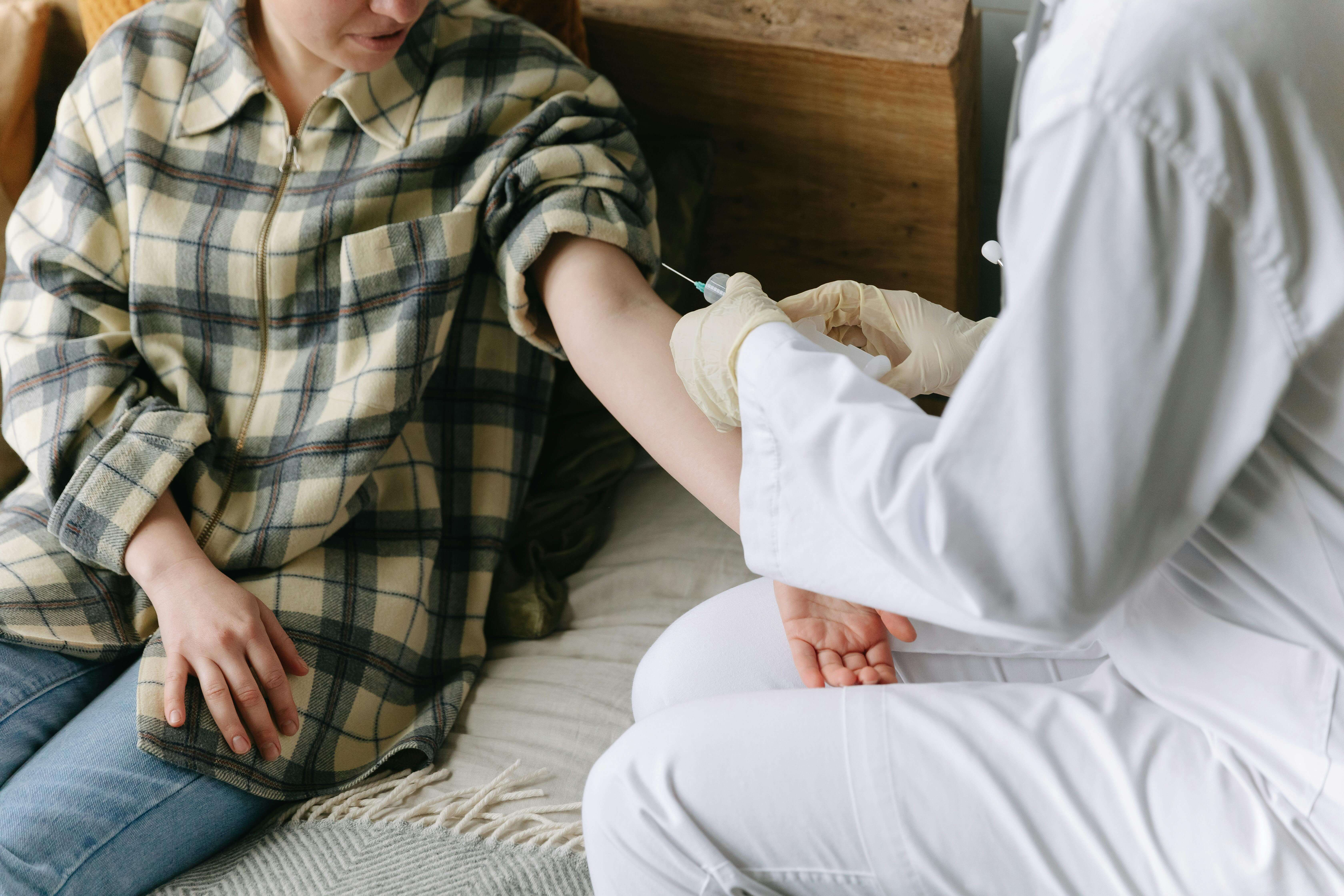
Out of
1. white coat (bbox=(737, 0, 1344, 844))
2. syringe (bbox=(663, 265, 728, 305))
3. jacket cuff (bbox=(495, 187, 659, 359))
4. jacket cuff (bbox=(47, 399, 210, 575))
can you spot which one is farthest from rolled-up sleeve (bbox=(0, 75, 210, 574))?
white coat (bbox=(737, 0, 1344, 844))

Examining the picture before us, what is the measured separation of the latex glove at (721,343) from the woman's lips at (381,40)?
20.1 inches

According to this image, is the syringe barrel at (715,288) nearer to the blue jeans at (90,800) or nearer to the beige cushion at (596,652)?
the beige cushion at (596,652)

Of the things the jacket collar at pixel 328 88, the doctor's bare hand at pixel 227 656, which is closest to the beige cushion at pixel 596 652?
the doctor's bare hand at pixel 227 656

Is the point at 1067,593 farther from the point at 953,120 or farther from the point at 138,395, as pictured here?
the point at 138,395

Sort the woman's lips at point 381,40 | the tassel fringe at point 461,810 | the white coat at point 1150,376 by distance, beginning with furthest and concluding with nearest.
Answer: the woman's lips at point 381,40
the tassel fringe at point 461,810
the white coat at point 1150,376

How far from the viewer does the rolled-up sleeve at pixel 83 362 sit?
109 cm

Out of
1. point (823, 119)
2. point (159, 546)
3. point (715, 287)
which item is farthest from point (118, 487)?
point (823, 119)

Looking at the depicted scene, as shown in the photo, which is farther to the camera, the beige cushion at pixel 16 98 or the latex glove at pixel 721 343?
the beige cushion at pixel 16 98

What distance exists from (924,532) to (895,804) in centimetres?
24

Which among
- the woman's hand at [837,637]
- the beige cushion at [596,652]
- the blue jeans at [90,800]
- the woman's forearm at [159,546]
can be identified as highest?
the woman's hand at [837,637]

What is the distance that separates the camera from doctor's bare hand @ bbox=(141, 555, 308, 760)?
1007mm

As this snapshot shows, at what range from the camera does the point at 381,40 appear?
111 centimetres

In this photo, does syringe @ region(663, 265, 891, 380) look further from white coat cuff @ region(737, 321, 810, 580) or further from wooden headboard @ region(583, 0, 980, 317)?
wooden headboard @ region(583, 0, 980, 317)

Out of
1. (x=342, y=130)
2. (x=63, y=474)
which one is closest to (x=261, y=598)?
(x=63, y=474)
